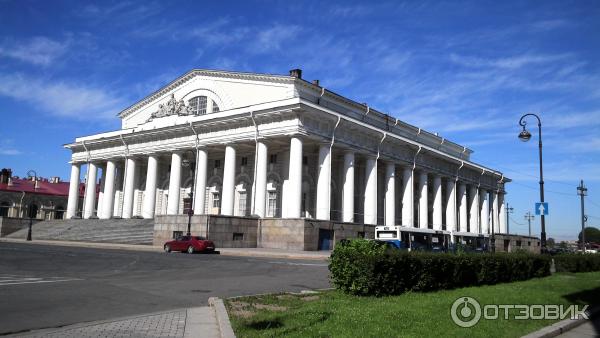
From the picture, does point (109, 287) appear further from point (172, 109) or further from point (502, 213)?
point (502, 213)

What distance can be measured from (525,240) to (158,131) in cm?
5075

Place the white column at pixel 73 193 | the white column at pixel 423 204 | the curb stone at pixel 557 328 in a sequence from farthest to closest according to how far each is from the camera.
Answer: the white column at pixel 73 193 → the white column at pixel 423 204 → the curb stone at pixel 557 328

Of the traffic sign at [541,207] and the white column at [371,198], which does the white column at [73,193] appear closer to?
the white column at [371,198]

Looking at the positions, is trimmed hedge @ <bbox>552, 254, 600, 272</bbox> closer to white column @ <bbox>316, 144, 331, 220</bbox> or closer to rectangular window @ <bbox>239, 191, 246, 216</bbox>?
white column @ <bbox>316, 144, 331, 220</bbox>

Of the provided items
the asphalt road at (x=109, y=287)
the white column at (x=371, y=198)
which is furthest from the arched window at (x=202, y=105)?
the asphalt road at (x=109, y=287)

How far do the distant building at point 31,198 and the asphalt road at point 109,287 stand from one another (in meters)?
66.5

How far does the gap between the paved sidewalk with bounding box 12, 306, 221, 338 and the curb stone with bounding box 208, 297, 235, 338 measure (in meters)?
0.12

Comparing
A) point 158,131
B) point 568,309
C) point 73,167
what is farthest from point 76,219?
point 568,309

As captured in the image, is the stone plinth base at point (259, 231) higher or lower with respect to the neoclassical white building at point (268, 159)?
lower

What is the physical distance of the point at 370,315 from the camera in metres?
8.59

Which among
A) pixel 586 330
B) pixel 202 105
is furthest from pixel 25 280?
pixel 202 105

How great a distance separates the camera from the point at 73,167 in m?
60.8

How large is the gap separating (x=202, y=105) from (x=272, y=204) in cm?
1363

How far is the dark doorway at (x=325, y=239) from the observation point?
1474 inches
